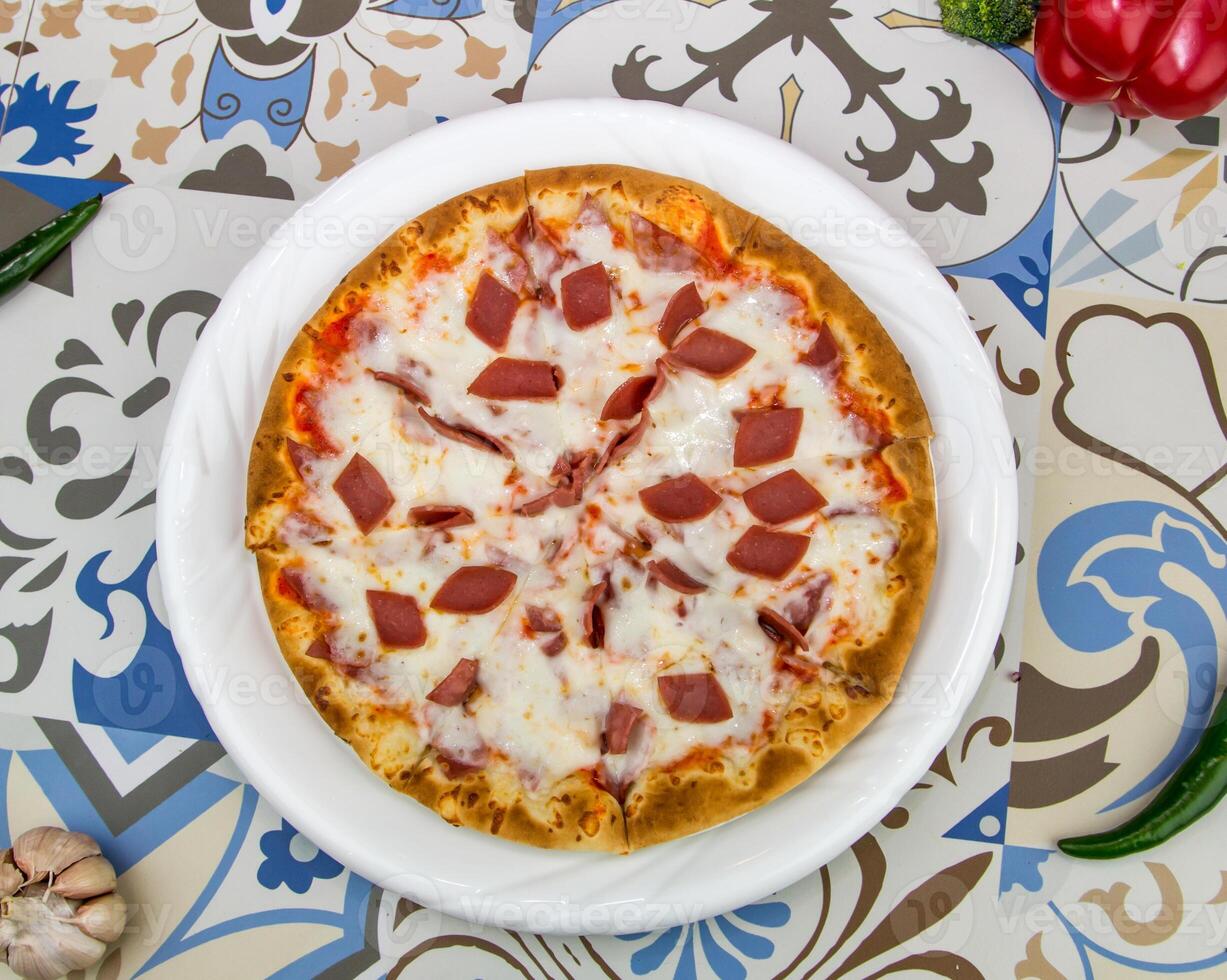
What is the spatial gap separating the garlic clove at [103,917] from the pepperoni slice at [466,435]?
144cm

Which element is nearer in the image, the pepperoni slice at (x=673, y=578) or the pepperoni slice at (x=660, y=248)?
the pepperoni slice at (x=673, y=578)

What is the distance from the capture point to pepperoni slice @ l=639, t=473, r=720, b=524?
2.46 meters

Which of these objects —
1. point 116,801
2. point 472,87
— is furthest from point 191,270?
point 116,801

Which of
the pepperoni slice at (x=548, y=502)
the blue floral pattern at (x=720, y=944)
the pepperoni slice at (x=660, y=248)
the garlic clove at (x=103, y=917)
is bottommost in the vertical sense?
the blue floral pattern at (x=720, y=944)

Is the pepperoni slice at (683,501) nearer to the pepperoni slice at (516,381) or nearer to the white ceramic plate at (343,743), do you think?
the pepperoni slice at (516,381)

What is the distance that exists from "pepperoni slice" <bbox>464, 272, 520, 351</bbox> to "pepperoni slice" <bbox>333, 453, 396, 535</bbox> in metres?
0.43

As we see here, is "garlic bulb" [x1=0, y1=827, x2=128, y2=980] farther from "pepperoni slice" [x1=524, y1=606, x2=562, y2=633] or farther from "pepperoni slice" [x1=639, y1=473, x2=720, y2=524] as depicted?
"pepperoni slice" [x1=639, y1=473, x2=720, y2=524]

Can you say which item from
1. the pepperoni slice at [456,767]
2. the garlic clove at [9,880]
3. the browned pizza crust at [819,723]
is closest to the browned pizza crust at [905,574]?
the browned pizza crust at [819,723]

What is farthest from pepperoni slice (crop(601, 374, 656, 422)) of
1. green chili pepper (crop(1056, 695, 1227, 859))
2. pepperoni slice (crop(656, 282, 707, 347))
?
green chili pepper (crop(1056, 695, 1227, 859))

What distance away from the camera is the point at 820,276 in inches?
98.8

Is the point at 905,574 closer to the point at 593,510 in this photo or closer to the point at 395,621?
the point at 593,510

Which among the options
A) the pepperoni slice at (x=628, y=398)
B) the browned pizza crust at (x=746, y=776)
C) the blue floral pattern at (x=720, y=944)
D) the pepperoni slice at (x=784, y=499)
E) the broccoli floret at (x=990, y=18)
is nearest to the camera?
the browned pizza crust at (x=746, y=776)

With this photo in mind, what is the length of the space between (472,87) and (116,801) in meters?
2.22

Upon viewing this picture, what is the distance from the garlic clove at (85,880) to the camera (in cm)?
255
